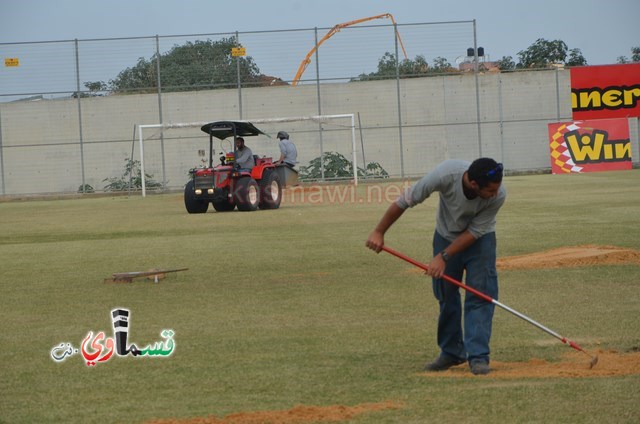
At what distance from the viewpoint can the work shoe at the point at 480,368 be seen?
7073 millimetres

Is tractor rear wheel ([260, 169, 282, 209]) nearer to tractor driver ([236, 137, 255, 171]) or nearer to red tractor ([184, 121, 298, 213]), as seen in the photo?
red tractor ([184, 121, 298, 213])

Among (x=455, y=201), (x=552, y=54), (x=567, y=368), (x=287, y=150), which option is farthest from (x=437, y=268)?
(x=552, y=54)

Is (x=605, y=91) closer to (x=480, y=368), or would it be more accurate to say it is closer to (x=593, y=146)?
(x=593, y=146)

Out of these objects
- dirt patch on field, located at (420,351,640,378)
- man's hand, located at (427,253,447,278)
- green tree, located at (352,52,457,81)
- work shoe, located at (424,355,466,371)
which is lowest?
dirt patch on field, located at (420,351,640,378)

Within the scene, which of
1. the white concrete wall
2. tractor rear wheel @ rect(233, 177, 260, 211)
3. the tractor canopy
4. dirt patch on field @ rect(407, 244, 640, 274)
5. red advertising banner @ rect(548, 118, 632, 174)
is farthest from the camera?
the white concrete wall

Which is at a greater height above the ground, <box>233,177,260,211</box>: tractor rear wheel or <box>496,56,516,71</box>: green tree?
<box>496,56,516,71</box>: green tree

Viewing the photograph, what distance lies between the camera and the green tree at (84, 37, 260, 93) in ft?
150

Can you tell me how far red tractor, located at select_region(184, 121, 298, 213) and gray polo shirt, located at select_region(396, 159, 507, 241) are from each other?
1914 centimetres

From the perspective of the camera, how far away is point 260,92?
150 ft

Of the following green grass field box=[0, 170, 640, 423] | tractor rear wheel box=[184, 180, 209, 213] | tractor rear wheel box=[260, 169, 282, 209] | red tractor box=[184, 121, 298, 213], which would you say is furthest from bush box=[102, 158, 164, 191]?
green grass field box=[0, 170, 640, 423]

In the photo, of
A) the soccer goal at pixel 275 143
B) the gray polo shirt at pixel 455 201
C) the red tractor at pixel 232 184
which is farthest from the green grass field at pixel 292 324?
the soccer goal at pixel 275 143

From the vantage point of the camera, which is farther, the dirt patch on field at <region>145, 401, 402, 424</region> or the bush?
the bush

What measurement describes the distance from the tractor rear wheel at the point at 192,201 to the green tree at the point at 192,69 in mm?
18974

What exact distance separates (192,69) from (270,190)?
19.3 metres
